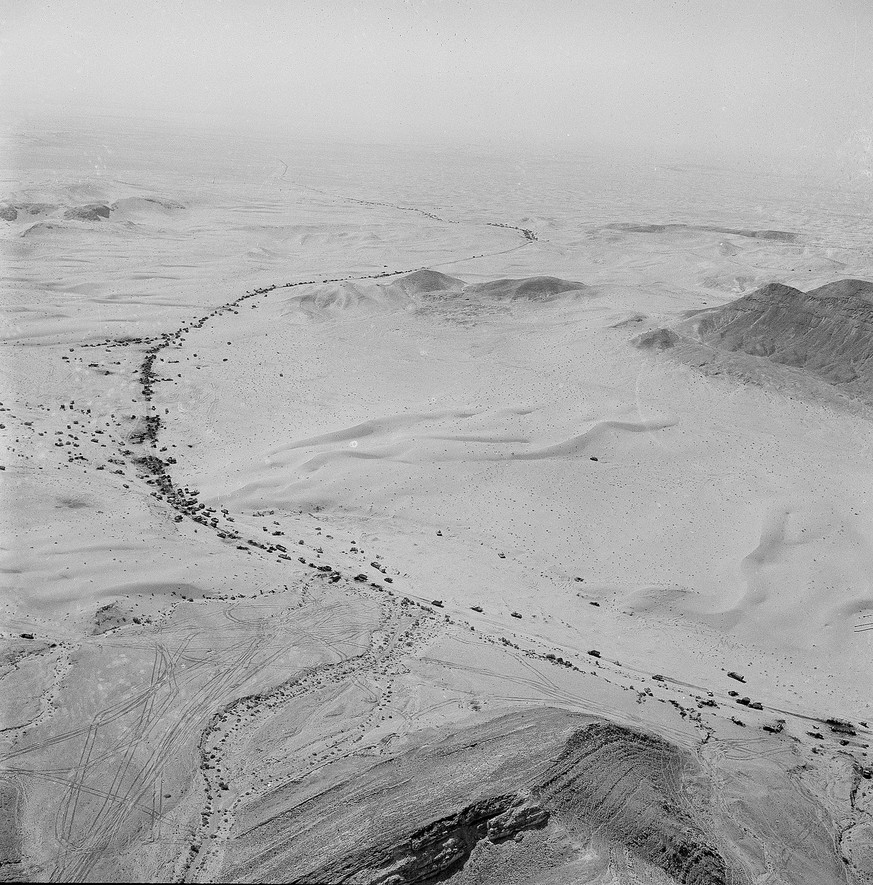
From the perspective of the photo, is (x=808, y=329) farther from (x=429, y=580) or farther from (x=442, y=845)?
(x=442, y=845)

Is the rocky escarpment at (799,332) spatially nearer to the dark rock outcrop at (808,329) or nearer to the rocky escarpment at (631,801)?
the dark rock outcrop at (808,329)

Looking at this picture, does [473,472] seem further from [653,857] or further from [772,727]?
[653,857]

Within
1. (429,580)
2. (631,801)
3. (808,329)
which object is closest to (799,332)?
(808,329)

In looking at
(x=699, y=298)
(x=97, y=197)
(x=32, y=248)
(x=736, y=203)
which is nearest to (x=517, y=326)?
(x=699, y=298)

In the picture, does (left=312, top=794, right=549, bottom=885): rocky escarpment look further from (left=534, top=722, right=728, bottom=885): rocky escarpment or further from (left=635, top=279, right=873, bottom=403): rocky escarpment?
(left=635, top=279, right=873, bottom=403): rocky escarpment

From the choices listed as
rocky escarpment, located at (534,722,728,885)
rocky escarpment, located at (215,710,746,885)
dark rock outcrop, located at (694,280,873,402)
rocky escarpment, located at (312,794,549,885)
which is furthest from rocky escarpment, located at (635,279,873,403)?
rocky escarpment, located at (312,794,549,885)
